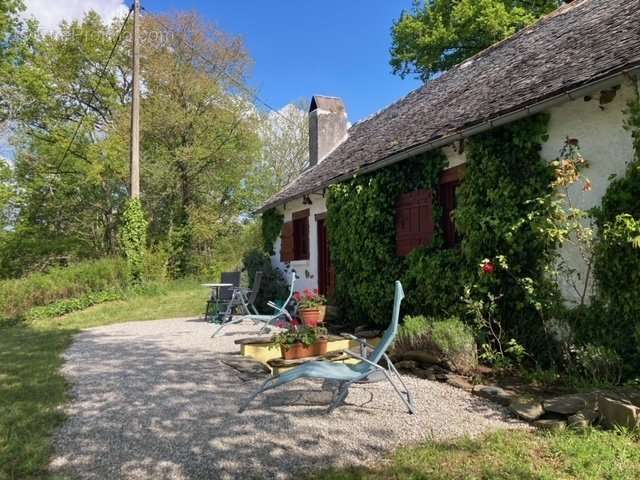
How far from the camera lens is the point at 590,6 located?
24.9ft

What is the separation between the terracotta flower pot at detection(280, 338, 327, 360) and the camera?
17.5 feet

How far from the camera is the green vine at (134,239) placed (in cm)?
1470

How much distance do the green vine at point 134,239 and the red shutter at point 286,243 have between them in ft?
17.1

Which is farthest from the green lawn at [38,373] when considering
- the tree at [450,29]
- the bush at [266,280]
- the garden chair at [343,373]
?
the tree at [450,29]

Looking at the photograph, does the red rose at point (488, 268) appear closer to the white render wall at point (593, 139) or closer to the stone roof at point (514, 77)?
the white render wall at point (593, 139)

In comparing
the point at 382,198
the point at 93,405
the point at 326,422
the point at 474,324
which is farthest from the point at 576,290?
the point at 93,405

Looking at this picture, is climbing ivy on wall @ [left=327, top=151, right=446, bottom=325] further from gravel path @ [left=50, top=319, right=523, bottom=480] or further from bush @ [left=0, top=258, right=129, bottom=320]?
bush @ [left=0, top=258, right=129, bottom=320]

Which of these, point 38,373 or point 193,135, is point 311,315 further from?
point 193,135

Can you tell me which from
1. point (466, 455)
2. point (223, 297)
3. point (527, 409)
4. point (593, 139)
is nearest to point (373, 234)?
point (593, 139)

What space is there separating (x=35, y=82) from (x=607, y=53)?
21849 mm

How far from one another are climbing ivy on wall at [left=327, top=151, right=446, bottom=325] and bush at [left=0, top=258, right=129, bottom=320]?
845 centimetres

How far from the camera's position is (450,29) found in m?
19.4

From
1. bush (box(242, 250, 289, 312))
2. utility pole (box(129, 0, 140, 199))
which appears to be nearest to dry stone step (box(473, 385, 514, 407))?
bush (box(242, 250, 289, 312))

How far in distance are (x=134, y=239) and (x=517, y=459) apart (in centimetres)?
1423
